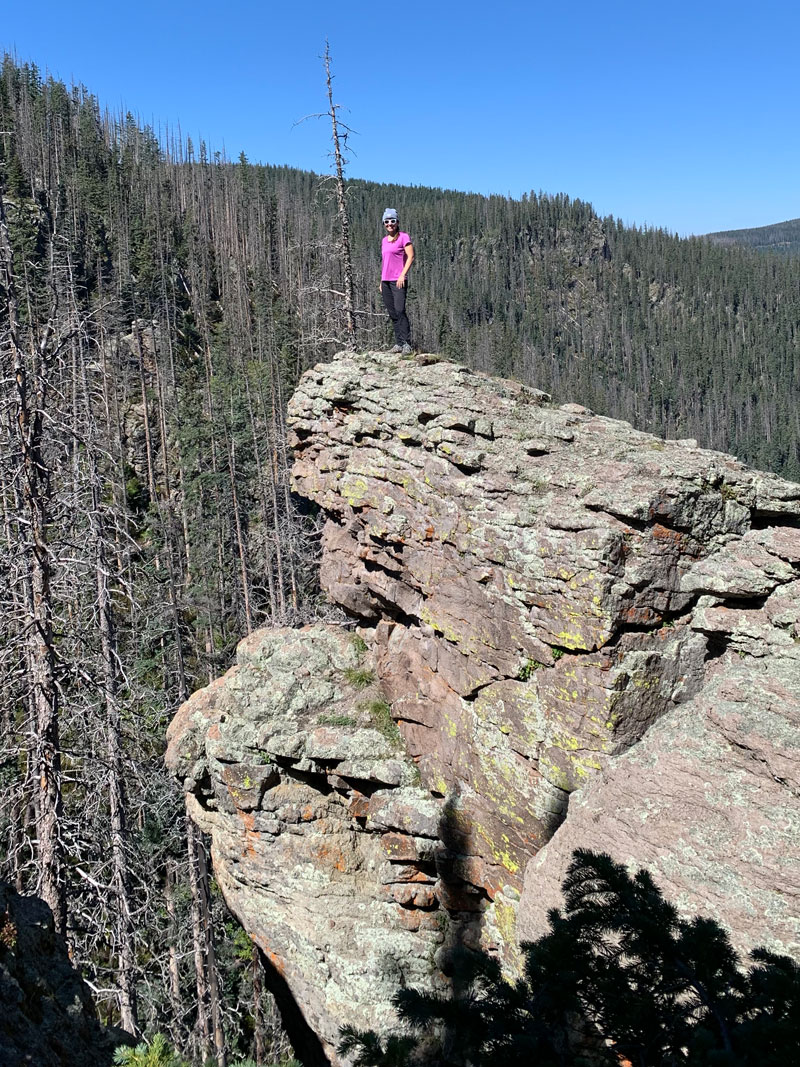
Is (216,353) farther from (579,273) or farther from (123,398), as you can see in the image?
(579,273)

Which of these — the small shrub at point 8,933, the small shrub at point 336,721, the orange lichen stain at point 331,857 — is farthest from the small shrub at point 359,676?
the small shrub at point 8,933

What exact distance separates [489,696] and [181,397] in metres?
49.1

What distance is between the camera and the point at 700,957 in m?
3.95

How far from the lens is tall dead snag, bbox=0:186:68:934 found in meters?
8.64

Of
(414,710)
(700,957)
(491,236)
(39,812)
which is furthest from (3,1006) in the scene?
(491,236)

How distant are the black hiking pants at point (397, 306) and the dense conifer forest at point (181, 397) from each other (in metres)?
3.99

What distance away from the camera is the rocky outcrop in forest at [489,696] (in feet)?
21.4

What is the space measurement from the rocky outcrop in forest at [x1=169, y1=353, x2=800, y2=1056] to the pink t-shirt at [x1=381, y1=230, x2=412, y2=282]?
4.37 feet

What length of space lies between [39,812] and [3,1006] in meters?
5.64

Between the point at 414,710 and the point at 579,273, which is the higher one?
the point at 579,273

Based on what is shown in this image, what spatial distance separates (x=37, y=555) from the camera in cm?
891

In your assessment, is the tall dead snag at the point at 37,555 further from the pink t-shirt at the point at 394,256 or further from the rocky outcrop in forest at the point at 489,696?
the pink t-shirt at the point at 394,256

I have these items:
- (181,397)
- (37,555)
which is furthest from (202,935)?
(181,397)

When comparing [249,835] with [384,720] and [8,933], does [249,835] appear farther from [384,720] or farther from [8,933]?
[8,933]
